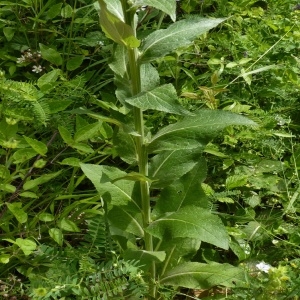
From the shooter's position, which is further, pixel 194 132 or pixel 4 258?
pixel 4 258

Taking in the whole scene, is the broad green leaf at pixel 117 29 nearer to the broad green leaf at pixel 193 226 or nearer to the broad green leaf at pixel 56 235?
the broad green leaf at pixel 193 226

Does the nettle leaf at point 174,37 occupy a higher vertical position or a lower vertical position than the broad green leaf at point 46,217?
higher

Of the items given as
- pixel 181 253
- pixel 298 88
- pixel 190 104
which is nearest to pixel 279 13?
pixel 298 88

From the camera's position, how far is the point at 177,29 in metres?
1.38

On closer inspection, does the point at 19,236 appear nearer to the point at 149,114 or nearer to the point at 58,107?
the point at 58,107

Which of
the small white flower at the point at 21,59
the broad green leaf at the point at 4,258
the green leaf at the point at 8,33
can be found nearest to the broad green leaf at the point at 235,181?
the broad green leaf at the point at 4,258

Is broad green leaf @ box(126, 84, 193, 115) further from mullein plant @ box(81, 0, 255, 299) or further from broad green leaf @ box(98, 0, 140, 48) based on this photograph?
broad green leaf @ box(98, 0, 140, 48)

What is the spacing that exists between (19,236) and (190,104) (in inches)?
33.1

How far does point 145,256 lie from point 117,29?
0.64 meters

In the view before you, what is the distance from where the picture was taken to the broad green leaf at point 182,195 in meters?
1.61

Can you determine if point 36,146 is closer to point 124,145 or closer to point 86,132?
point 86,132

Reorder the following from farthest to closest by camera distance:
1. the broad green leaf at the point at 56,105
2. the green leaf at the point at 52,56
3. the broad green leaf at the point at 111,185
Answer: the green leaf at the point at 52,56, the broad green leaf at the point at 56,105, the broad green leaf at the point at 111,185

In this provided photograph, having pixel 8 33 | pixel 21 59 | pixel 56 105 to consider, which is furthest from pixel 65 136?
pixel 8 33

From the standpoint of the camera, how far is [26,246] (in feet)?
5.22
